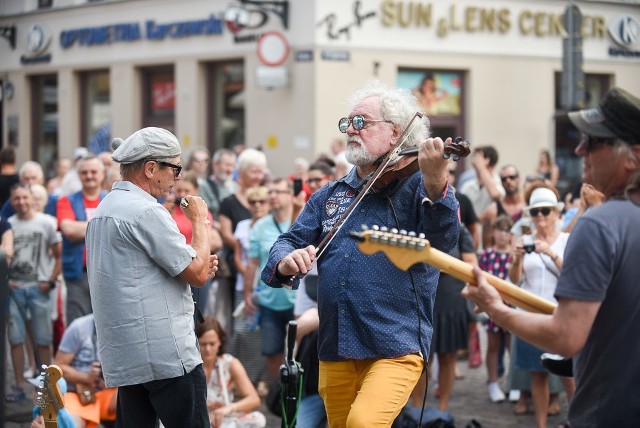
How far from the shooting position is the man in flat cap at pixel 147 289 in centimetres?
527

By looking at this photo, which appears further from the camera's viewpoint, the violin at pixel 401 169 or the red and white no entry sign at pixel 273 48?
the red and white no entry sign at pixel 273 48

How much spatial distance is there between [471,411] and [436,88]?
13.1 meters

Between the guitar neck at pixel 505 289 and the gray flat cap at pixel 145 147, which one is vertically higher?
the gray flat cap at pixel 145 147

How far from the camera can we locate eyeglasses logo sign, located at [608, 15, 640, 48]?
78.6 feet

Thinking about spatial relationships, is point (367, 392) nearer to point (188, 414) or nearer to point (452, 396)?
point (188, 414)

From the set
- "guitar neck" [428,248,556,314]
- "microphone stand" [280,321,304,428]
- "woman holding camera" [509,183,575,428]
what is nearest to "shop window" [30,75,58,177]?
"woman holding camera" [509,183,575,428]

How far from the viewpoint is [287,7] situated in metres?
20.4

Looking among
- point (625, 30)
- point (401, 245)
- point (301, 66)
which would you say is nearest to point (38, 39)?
point (301, 66)

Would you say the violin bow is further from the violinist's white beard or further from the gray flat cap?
the gray flat cap

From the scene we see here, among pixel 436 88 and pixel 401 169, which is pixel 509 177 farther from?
pixel 436 88

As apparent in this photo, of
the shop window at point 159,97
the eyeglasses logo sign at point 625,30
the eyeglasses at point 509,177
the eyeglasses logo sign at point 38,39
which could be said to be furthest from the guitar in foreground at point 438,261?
the eyeglasses logo sign at point 38,39

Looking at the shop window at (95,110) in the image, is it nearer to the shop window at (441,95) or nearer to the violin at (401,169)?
the shop window at (441,95)

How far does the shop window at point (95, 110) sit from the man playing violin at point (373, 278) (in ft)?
63.4

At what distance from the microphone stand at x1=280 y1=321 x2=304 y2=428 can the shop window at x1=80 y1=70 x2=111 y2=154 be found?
18257 millimetres
